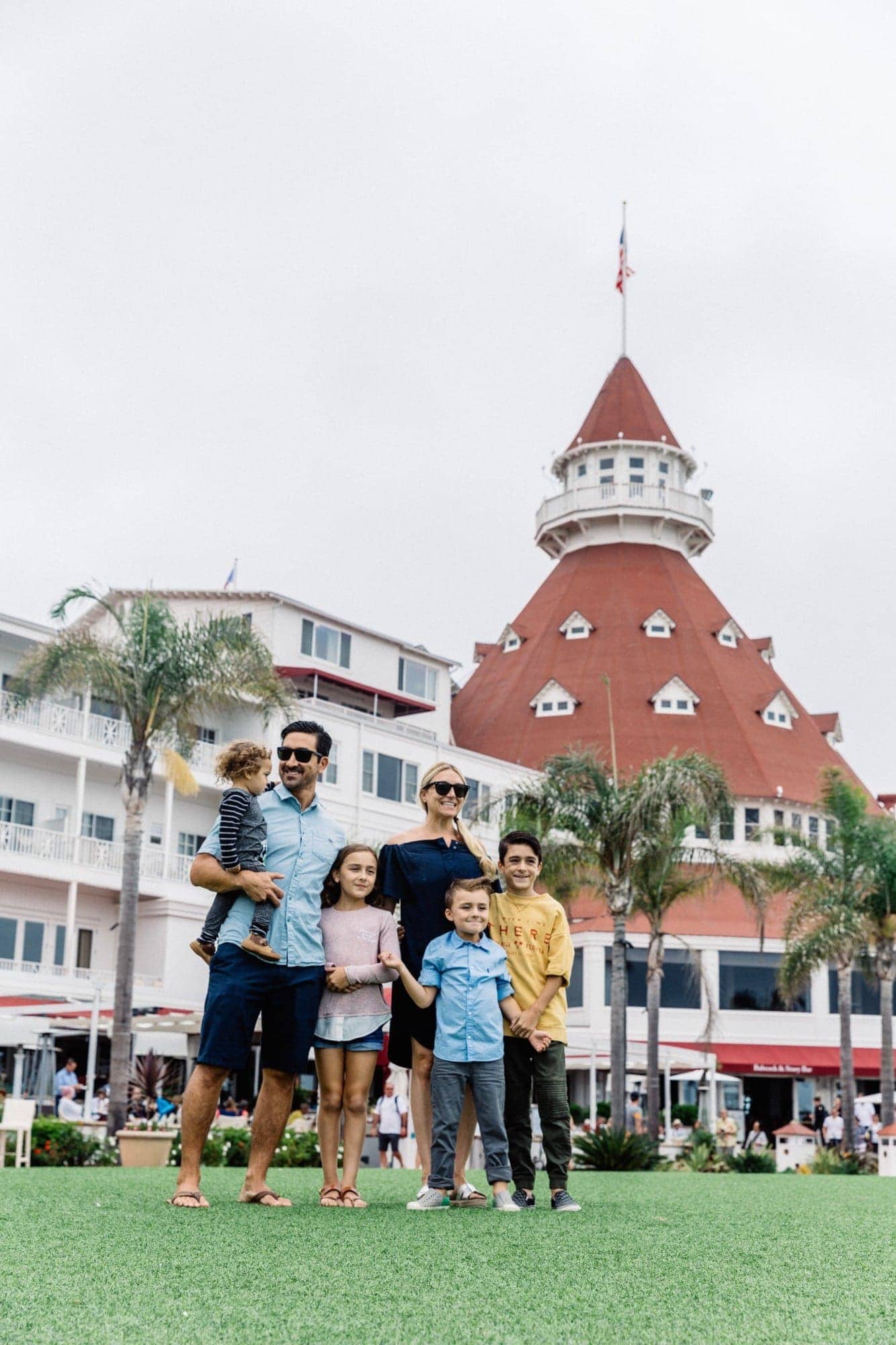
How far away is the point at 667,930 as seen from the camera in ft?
175

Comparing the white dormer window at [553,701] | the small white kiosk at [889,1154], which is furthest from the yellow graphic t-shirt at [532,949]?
the white dormer window at [553,701]


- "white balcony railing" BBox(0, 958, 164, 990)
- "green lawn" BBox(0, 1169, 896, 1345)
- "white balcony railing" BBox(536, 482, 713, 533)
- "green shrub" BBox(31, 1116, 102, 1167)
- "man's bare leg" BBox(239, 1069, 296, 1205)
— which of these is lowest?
"green shrub" BBox(31, 1116, 102, 1167)

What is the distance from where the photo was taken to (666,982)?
52.4 m

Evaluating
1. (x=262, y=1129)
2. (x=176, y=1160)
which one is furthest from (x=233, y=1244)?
(x=176, y=1160)

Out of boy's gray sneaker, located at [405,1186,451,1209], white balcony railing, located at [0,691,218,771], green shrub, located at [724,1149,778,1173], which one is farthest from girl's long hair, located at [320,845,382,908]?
white balcony railing, located at [0,691,218,771]

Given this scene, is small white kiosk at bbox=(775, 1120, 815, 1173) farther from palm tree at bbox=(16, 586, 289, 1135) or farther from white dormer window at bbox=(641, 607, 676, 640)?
white dormer window at bbox=(641, 607, 676, 640)

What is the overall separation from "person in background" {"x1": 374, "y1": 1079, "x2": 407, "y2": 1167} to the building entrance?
33.6m

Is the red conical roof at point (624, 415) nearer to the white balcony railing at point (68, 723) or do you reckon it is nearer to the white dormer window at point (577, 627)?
the white dormer window at point (577, 627)

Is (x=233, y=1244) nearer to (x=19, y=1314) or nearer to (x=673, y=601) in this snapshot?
(x=19, y=1314)

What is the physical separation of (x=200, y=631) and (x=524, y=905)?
1979cm

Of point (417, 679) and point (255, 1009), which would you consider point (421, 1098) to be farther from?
point (417, 679)

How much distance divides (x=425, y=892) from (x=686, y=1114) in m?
41.2

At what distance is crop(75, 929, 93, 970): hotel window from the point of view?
38969mm

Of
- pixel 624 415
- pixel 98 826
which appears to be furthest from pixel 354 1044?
pixel 624 415
